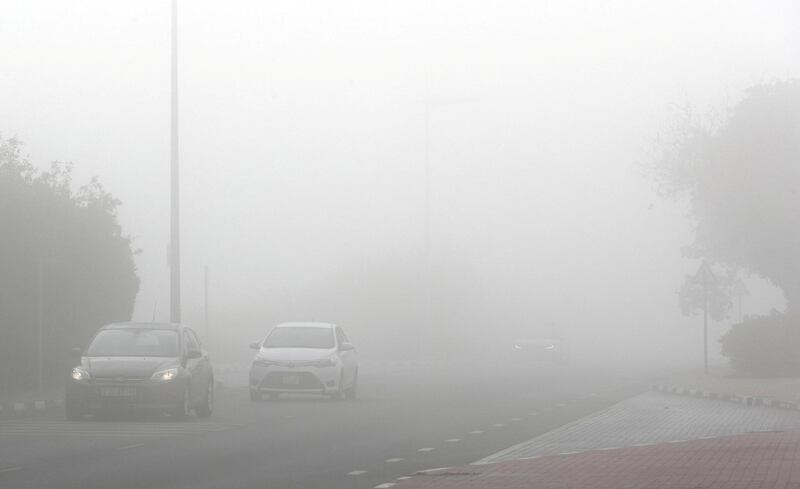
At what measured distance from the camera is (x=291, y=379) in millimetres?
31000

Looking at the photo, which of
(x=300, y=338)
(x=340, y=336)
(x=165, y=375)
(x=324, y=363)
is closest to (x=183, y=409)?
(x=165, y=375)

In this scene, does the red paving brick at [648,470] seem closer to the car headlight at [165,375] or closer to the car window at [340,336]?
the car headlight at [165,375]

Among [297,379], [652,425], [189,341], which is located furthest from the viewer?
[297,379]

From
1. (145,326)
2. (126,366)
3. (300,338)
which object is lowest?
(126,366)

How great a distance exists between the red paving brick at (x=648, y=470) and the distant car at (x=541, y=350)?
2022 inches

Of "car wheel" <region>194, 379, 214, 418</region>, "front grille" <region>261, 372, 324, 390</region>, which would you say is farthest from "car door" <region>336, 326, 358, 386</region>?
"car wheel" <region>194, 379, 214, 418</region>

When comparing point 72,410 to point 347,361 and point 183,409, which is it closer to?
point 183,409

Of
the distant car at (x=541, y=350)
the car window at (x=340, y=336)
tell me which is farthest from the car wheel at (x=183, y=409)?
the distant car at (x=541, y=350)

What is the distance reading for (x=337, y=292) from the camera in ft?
273

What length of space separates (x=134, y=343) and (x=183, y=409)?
1831mm

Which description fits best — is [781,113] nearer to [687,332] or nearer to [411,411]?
[411,411]

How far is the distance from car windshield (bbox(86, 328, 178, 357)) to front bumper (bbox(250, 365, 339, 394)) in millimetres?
5379

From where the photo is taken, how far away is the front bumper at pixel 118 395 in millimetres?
24188

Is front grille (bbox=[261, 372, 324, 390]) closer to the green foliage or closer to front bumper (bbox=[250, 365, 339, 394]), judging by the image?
front bumper (bbox=[250, 365, 339, 394])
